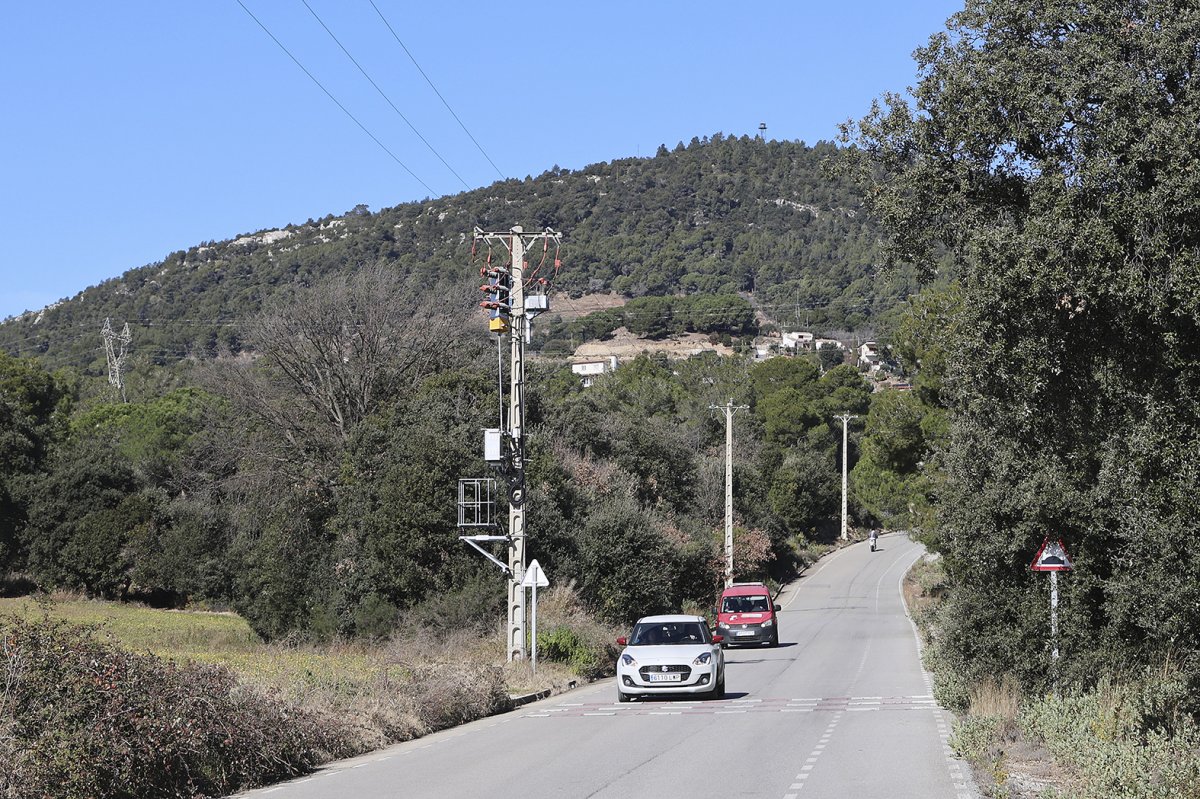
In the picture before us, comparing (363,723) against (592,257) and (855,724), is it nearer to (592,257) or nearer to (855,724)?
(855,724)

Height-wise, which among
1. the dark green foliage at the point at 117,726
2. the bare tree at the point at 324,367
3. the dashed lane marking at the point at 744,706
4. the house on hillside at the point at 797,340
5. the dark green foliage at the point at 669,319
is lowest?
the dashed lane marking at the point at 744,706

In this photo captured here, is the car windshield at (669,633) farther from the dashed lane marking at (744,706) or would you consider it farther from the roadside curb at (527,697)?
the roadside curb at (527,697)

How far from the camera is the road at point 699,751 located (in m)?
12.4

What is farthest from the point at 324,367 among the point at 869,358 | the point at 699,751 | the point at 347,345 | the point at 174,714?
the point at 869,358

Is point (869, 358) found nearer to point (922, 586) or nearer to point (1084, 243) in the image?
point (922, 586)

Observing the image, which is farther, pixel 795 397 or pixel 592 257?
pixel 592 257

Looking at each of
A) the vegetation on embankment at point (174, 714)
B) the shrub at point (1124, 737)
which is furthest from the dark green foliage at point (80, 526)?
the shrub at point (1124, 737)

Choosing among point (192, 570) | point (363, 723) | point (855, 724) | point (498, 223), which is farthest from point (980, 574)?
point (498, 223)

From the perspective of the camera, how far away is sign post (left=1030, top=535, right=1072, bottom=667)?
17.5 meters

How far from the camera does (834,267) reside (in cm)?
18825

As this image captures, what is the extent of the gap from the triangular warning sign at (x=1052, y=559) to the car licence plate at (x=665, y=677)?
7.28 metres

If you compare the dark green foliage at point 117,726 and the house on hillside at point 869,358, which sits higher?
the house on hillside at point 869,358

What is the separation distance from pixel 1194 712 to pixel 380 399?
3813cm

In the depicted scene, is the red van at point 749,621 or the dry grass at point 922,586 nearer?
the red van at point 749,621
